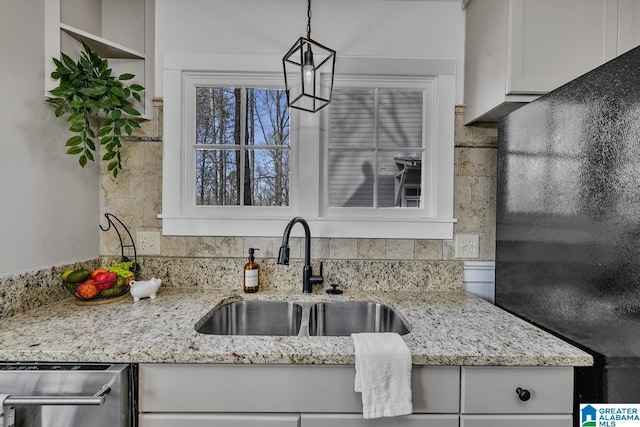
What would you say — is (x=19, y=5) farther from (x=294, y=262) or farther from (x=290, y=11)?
(x=294, y=262)

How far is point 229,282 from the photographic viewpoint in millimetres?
1698

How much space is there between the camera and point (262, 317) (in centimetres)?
157

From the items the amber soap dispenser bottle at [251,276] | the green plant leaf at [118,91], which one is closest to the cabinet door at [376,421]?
the amber soap dispenser bottle at [251,276]

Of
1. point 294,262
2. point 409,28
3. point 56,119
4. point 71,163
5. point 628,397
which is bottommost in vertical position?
point 628,397

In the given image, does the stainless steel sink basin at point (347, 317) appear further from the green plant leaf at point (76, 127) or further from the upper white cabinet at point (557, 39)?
the green plant leaf at point (76, 127)

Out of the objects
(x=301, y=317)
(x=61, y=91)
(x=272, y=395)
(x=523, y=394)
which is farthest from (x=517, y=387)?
(x=61, y=91)

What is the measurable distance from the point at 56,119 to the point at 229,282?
106 centimetres

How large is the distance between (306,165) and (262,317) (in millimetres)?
787

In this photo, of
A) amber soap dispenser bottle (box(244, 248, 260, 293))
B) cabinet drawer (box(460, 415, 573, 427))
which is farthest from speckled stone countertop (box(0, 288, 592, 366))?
amber soap dispenser bottle (box(244, 248, 260, 293))

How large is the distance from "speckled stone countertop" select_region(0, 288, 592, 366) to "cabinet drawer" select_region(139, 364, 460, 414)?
0.04 meters

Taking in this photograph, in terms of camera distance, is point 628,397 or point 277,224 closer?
point 628,397

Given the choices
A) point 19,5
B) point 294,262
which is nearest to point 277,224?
point 294,262

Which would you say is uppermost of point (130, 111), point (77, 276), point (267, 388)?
point (130, 111)

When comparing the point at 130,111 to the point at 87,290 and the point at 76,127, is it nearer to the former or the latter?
the point at 76,127
